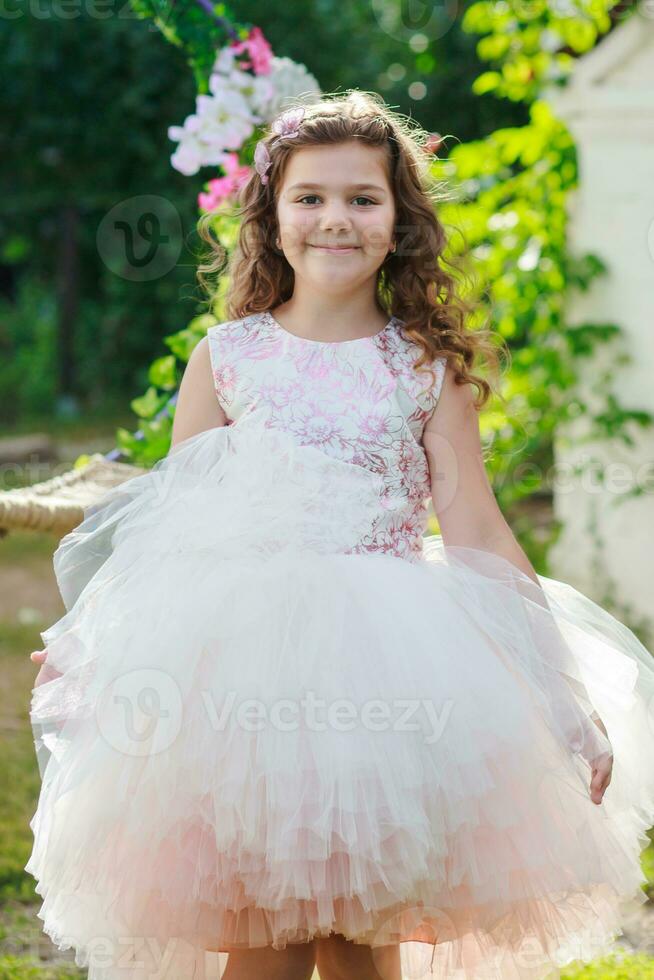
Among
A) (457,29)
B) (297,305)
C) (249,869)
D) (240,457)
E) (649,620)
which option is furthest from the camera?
(457,29)

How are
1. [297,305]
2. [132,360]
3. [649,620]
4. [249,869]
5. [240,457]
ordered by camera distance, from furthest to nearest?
[132,360]
[649,620]
[297,305]
[240,457]
[249,869]

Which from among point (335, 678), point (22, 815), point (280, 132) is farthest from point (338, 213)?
point (22, 815)

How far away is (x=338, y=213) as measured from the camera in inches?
74.0

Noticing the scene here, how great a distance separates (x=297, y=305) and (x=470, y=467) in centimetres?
41

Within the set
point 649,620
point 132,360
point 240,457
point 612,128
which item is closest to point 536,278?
point 612,128

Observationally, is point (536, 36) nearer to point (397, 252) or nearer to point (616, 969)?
point (397, 252)

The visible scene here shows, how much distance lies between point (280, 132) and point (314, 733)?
101 centimetres

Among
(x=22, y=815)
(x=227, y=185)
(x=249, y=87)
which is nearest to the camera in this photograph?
(x=227, y=185)

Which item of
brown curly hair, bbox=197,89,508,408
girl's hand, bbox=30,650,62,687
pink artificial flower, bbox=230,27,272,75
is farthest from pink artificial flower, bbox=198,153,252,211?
girl's hand, bbox=30,650,62,687

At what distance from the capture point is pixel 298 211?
1.92 meters

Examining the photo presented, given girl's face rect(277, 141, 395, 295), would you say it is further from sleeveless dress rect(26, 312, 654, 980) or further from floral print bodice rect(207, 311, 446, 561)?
sleeveless dress rect(26, 312, 654, 980)

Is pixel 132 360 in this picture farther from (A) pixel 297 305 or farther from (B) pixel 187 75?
(A) pixel 297 305

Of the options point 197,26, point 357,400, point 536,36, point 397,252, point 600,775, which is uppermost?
point 536,36

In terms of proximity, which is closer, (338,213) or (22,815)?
(338,213)
